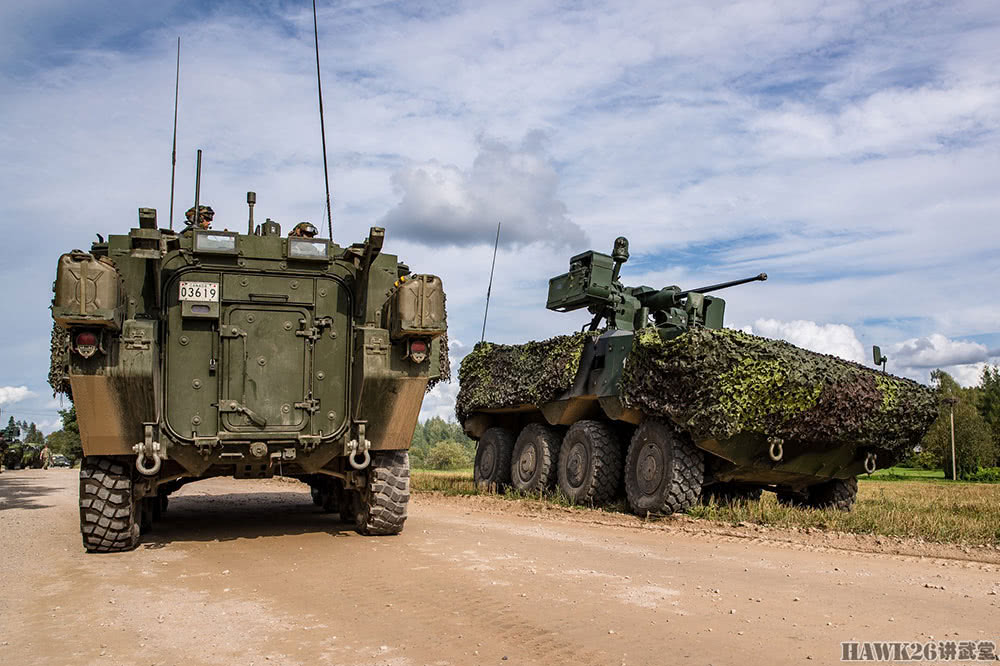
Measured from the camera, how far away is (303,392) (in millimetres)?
8242

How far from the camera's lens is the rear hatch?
7.95 m

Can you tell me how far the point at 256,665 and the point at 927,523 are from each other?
296 inches

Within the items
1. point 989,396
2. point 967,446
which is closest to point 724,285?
point 967,446

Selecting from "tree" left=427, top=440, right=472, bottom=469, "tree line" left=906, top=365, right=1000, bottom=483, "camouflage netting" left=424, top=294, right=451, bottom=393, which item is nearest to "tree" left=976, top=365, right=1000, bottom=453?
"tree line" left=906, top=365, right=1000, bottom=483

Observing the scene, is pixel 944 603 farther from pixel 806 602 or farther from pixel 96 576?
pixel 96 576

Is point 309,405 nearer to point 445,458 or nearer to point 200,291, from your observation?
point 200,291

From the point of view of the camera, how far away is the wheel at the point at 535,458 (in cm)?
1405

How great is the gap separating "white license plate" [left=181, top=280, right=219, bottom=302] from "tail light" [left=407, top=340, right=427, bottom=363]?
1811 mm

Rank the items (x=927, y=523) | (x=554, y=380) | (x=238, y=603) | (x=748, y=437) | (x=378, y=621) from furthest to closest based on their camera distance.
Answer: (x=554, y=380) < (x=748, y=437) < (x=927, y=523) < (x=238, y=603) < (x=378, y=621)

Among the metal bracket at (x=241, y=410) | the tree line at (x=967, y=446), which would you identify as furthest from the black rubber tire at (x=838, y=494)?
the tree line at (x=967, y=446)

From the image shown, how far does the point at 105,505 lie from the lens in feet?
25.2

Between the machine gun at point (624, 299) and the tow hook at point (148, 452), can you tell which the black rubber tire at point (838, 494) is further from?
the tow hook at point (148, 452)

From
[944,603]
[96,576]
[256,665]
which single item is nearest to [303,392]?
[96,576]

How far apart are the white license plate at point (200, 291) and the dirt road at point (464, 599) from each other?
7.45ft
